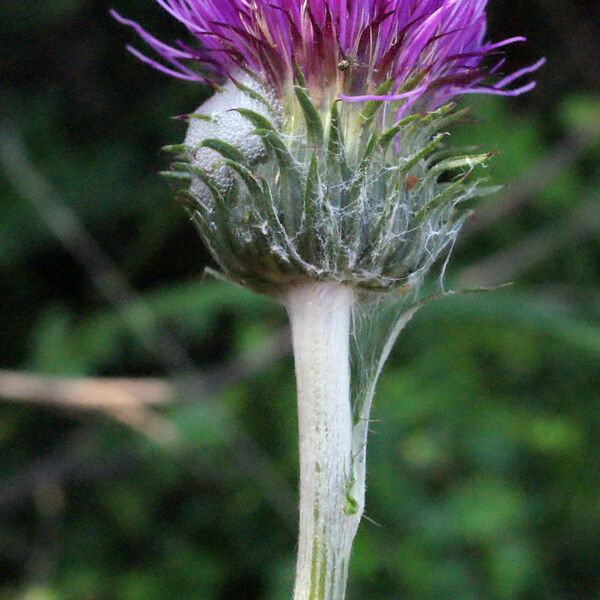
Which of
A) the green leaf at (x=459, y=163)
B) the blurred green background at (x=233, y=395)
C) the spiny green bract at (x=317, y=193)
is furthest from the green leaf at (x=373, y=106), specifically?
the blurred green background at (x=233, y=395)

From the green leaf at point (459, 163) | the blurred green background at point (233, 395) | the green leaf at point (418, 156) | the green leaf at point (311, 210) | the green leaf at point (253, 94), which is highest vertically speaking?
the green leaf at point (253, 94)

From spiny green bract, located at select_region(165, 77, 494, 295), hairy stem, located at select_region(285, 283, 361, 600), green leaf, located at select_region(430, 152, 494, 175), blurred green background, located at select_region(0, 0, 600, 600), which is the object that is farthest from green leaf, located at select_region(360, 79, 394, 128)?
blurred green background, located at select_region(0, 0, 600, 600)

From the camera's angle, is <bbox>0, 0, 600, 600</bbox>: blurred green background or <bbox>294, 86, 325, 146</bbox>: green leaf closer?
<bbox>294, 86, 325, 146</bbox>: green leaf

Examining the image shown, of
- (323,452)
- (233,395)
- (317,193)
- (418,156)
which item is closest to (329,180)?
(317,193)

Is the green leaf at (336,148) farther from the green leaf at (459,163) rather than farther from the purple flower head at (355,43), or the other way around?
the green leaf at (459,163)

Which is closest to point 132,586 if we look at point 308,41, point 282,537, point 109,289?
point 282,537

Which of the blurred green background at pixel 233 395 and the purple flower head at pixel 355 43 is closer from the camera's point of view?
the purple flower head at pixel 355 43

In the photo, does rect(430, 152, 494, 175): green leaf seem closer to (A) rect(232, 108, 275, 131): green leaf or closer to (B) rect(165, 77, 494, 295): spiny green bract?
(B) rect(165, 77, 494, 295): spiny green bract

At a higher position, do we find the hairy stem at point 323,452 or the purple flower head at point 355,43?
the purple flower head at point 355,43
